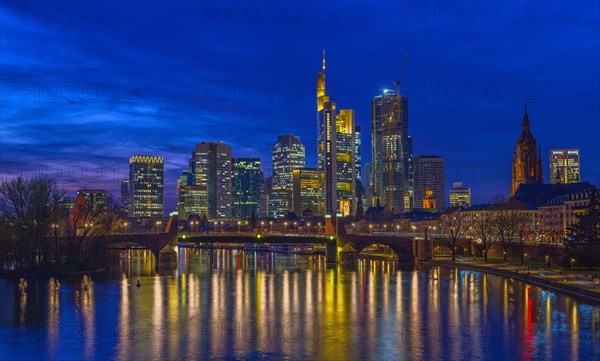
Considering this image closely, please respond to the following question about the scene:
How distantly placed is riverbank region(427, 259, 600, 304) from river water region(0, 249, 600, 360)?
79.8 inches

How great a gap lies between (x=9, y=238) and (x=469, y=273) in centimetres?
7814

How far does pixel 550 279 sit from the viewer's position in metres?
96.5

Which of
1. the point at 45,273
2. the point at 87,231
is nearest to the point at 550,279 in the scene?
the point at 45,273

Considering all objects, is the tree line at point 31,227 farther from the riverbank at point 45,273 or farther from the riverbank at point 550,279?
the riverbank at point 550,279

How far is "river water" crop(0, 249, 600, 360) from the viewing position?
Answer: 54.3 m

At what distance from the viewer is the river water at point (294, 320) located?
5431 centimetres

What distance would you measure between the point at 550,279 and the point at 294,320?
44137 millimetres

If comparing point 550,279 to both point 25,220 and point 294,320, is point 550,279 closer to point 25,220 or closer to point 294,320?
point 294,320

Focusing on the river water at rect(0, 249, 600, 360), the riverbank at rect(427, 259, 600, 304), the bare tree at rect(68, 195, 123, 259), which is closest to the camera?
the river water at rect(0, 249, 600, 360)

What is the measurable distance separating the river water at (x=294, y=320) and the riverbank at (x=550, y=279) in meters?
2.03

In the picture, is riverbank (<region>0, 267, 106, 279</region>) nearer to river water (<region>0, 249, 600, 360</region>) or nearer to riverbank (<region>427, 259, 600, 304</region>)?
river water (<region>0, 249, 600, 360</region>)

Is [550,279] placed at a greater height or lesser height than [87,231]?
lesser

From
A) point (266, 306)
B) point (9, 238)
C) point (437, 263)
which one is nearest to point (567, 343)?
point (266, 306)

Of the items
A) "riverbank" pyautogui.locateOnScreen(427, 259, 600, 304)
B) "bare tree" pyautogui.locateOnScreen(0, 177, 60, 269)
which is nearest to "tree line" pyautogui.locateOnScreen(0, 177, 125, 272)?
"bare tree" pyautogui.locateOnScreen(0, 177, 60, 269)
